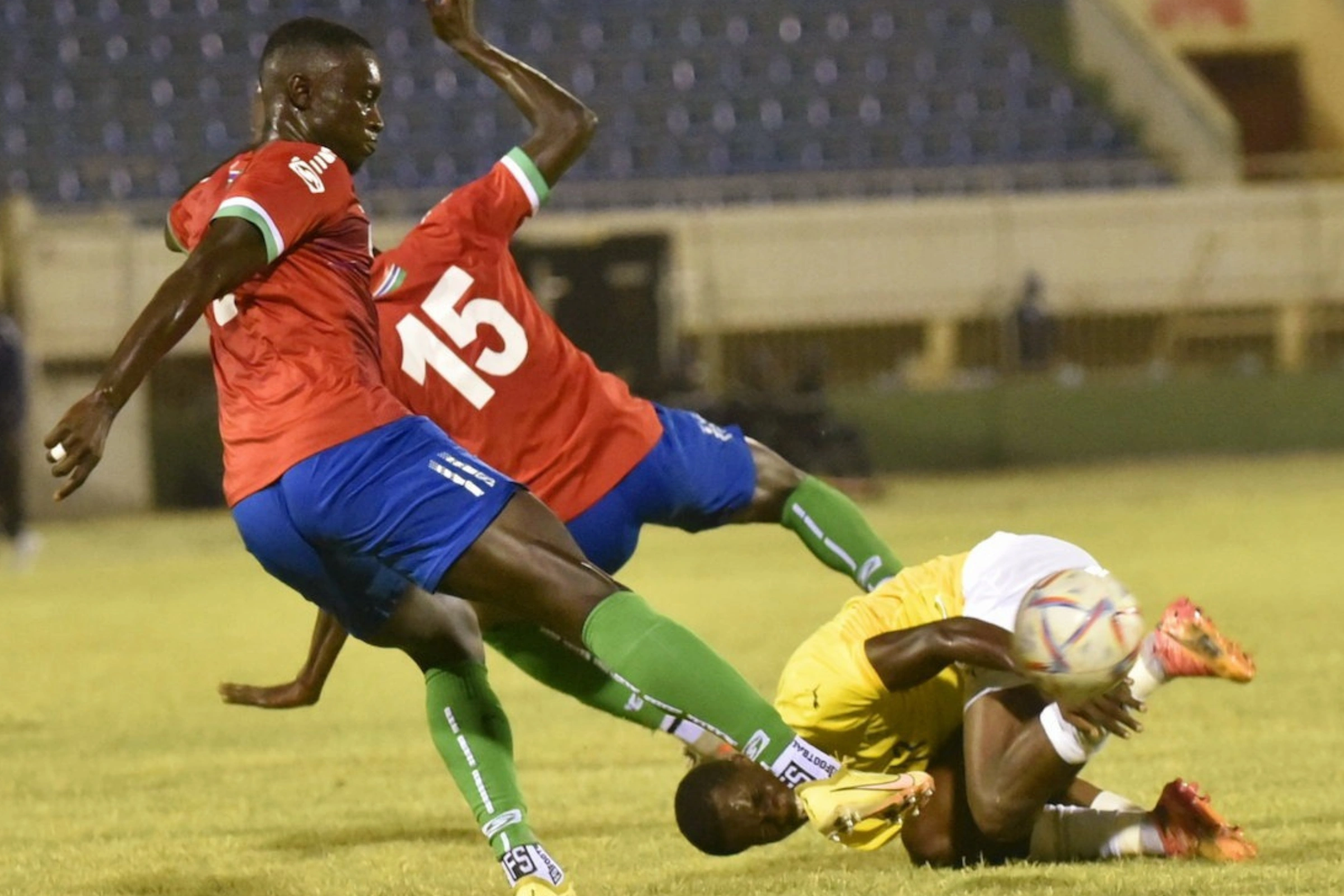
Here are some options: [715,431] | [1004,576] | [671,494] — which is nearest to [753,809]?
[1004,576]

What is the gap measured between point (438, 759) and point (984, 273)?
15.6 meters

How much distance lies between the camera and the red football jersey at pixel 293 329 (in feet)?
14.6

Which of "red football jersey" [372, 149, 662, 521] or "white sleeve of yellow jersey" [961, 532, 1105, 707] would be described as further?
"red football jersey" [372, 149, 662, 521]

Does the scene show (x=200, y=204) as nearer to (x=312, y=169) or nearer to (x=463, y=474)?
(x=312, y=169)

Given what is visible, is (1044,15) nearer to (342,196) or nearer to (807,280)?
(807,280)

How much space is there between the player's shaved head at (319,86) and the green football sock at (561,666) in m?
1.42

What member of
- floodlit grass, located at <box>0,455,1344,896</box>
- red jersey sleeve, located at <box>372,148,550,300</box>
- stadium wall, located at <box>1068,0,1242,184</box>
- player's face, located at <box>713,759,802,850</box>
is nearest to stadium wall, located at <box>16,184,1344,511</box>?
stadium wall, located at <box>1068,0,1242,184</box>

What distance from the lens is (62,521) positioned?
66.3ft

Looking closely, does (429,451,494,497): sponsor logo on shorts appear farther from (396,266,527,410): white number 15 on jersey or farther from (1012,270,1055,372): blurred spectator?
(1012,270,1055,372): blurred spectator

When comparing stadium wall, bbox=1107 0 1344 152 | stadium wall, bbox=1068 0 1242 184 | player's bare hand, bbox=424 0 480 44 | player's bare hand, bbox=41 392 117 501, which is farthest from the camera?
stadium wall, bbox=1107 0 1344 152

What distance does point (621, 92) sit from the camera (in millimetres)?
23688

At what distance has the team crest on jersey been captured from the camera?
4516 millimetres

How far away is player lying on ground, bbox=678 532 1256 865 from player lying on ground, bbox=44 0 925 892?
632 millimetres

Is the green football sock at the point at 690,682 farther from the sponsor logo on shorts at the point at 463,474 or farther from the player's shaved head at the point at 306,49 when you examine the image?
the player's shaved head at the point at 306,49
